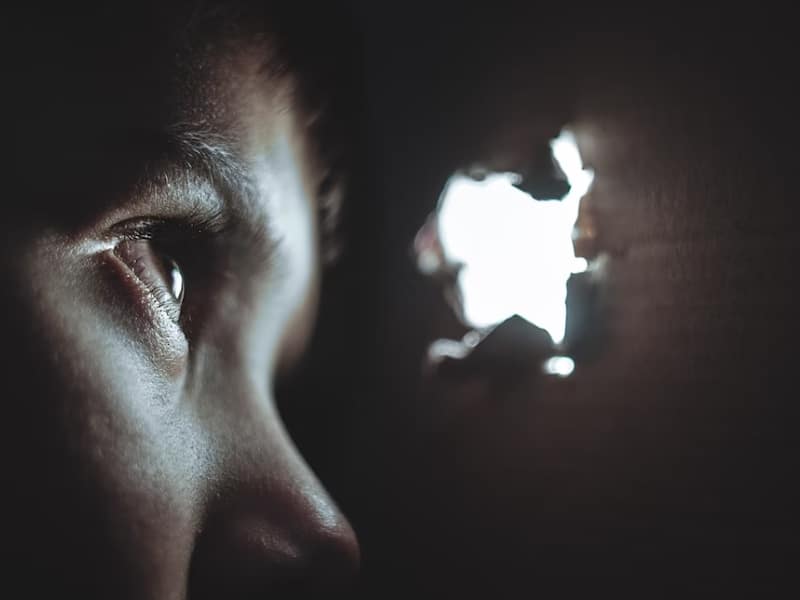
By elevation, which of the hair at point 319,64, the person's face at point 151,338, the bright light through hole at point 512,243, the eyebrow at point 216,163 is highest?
the hair at point 319,64

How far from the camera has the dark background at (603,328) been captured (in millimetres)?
364

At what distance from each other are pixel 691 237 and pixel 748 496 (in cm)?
16

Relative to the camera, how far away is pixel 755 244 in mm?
362

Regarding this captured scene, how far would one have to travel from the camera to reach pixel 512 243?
1.75 ft

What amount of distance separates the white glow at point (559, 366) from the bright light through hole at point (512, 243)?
15 millimetres

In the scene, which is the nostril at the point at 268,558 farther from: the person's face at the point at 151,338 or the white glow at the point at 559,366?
the white glow at the point at 559,366

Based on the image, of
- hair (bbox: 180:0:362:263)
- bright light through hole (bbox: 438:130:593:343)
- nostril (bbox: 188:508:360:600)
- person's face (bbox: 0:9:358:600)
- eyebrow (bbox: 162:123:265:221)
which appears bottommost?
nostril (bbox: 188:508:360:600)

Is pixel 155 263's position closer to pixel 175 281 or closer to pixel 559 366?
pixel 175 281

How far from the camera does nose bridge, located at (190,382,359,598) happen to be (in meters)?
0.37

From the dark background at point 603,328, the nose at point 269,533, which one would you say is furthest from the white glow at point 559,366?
the nose at point 269,533

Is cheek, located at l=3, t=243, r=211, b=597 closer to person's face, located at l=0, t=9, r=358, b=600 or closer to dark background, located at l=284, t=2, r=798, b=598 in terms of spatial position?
person's face, located at l=0, t=9, r=358, b=600

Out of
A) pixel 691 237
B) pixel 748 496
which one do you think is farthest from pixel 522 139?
pixel 748 496

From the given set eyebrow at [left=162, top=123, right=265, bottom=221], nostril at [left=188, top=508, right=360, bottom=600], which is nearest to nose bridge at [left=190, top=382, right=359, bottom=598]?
nostril at [left=188, top=508, right=360, bottom=600]

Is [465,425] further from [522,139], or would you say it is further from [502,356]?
[522,139]
